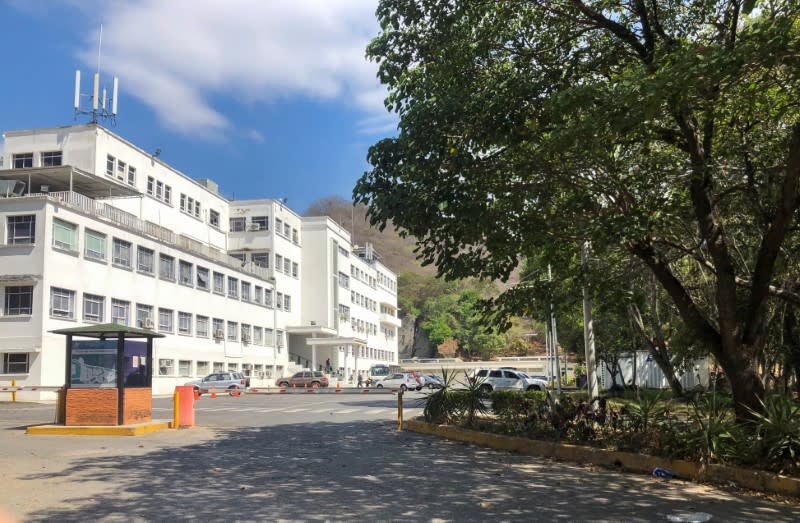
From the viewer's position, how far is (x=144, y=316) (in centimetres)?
4675

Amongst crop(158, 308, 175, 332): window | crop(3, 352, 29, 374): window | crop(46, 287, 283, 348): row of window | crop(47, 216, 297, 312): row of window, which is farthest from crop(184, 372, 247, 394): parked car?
crop(3, 352, 29, 374): window

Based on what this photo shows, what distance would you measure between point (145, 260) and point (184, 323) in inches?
266

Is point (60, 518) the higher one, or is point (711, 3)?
point (711, 3)

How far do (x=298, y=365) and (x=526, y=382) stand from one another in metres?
35.5

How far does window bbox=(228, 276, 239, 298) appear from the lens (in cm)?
5956

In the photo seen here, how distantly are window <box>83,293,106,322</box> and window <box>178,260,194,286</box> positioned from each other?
9726mm

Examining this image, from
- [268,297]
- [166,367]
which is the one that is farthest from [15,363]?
[268,297]

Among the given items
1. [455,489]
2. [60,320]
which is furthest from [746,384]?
[60,320]

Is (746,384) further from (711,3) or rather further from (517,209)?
(711,3)

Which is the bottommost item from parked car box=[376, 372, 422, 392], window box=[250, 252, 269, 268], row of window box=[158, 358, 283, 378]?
parked car box=[376, 372, 422, 392]

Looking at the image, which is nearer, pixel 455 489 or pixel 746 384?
pixel 455 489

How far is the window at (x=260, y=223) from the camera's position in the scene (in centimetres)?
6750

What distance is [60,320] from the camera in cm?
3859

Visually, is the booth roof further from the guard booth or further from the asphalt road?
the asphalt road
